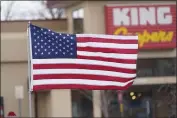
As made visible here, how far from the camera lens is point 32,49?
11.6 m

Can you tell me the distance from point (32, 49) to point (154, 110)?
1993cm

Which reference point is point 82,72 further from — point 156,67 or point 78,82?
point 156,67

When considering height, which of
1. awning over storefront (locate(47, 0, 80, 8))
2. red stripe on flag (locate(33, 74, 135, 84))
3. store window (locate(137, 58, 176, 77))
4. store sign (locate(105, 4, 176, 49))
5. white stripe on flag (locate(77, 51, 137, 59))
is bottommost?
store window (locate(137, 58, 176, 77))

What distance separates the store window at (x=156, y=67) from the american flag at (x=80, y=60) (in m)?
18.9

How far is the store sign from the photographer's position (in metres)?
29.9

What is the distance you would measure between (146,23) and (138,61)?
2124 millimetres

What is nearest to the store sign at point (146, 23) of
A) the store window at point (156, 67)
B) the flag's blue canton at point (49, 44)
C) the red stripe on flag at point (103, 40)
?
the store window at point (156, 67)

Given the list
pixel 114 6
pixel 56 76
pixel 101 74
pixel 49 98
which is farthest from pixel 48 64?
pixel 49 98

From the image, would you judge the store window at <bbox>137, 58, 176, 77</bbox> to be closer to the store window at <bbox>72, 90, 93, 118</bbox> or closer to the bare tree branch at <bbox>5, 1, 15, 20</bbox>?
the store window at <bbox>72, 90, 93, 118</bbox>

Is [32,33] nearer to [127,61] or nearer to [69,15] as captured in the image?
[127,61]

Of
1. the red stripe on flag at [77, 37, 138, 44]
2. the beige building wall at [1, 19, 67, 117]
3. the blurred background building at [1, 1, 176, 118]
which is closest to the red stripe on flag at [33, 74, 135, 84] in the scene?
the red stripe on flag at [77, 37, 138, 44]

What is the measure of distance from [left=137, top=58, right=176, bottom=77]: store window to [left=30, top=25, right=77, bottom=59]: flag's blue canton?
19270mm

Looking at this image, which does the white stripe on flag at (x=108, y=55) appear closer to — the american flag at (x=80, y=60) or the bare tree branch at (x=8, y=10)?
the american flag at (x=80, y=60)

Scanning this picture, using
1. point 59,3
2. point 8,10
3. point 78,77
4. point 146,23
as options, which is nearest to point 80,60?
point 78,77
